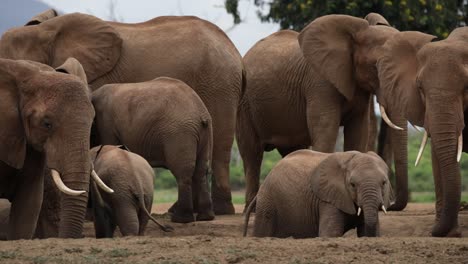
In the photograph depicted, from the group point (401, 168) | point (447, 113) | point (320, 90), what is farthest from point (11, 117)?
point (401, 168)

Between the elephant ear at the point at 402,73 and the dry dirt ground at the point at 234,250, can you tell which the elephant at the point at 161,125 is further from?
the dry dirt ground at the point at 234,250

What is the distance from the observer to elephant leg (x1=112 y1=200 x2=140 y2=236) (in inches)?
483

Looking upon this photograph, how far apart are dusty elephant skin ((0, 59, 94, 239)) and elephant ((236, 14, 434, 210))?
3.74 meters

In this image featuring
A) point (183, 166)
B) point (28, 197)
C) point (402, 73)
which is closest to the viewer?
point (28, 197)

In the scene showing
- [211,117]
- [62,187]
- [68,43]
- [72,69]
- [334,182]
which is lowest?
[211,117]

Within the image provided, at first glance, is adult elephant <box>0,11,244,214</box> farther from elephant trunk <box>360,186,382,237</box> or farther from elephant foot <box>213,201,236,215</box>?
elephant trunk <box>360,186,382,237</box>

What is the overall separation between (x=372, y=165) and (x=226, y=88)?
486 cm

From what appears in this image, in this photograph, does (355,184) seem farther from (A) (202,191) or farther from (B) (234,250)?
(A) (202,191)

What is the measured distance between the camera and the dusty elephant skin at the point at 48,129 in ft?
35.1

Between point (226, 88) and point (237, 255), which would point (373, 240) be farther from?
point (226, 88)

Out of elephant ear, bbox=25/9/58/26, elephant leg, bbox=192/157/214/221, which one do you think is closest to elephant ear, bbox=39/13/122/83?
elephant ear, bbox=25/9/58/26

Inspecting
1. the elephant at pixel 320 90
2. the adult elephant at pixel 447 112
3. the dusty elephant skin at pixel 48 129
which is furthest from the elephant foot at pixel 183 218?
the dusty elephant skin at pixel 48 129

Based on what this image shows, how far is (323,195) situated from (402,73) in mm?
2026

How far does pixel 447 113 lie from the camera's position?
11.8m
